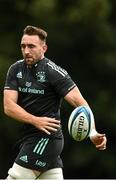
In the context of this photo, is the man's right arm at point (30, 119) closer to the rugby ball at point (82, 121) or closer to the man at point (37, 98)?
the man at point (37, 98)

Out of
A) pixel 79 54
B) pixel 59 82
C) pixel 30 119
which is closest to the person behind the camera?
pixel 30 119

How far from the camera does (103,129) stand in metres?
19.4

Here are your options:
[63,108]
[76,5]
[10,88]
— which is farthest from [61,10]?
[10,88]

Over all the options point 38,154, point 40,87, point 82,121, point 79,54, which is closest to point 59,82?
point 40,87

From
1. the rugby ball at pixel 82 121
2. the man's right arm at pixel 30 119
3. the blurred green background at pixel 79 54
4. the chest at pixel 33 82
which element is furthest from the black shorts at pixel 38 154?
the blurred green background at pixel 79 54

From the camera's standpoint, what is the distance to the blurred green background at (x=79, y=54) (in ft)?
62.5

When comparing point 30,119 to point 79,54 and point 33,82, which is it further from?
point 79,54

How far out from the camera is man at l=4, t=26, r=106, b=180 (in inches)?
321

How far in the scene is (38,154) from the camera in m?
8.23

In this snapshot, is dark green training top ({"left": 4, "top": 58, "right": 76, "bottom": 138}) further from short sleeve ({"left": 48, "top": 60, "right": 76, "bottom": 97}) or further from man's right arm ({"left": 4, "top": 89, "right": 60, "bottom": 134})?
man's right arm ({"left": 4, "top": 89, "right": 60, "bottom": 134})

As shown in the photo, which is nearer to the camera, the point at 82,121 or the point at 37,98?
the point at 82,121

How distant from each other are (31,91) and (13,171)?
0.75 m

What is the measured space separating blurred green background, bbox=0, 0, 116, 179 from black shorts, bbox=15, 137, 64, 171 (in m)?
10.4

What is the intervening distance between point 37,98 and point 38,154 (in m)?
0.52
